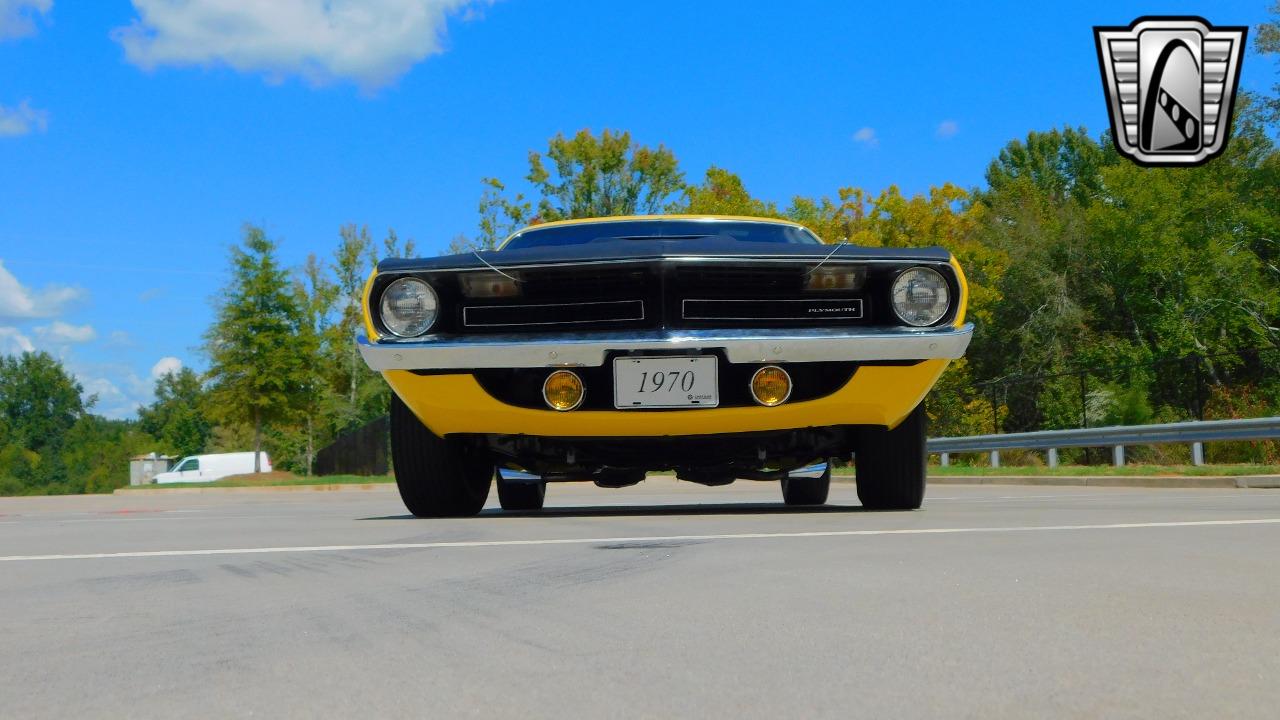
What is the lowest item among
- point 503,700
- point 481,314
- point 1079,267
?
point 503,700

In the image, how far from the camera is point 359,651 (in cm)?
267

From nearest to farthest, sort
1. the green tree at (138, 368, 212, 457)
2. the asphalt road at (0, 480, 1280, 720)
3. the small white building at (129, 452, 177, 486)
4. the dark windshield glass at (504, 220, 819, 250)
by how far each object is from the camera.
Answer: the asphalt road at (0, 480, 1280, 720) → the dark windshield glass at (504, 220, 819, 250) → the small white building at (129, 452, 177, 486) → the green tree at (138, 368, 212, 457)

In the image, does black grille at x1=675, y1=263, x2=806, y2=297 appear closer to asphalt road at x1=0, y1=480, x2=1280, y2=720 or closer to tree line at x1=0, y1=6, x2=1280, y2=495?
asphalt road at x1=0, y1=480, x2=1280, y2=720

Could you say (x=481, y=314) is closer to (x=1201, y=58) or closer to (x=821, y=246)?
(x=821, y=246)

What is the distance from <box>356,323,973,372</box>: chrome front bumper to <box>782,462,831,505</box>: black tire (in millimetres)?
3052

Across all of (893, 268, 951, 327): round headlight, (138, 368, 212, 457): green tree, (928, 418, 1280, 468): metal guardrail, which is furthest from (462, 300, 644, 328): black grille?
(138, 368, 212, 457): green tree

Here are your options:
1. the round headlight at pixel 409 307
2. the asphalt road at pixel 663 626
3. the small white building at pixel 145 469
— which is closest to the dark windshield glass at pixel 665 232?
the round headlight at pixel 409 307

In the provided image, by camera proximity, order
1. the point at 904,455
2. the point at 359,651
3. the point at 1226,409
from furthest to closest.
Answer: the point at 1226,409, the point at 904,455, the point at 359,651

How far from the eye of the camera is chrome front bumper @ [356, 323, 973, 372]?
549 centimetres

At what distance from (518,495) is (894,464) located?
280 cm

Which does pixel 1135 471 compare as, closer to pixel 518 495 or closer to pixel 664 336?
pixel 518 495

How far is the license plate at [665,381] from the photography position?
18.2 feet

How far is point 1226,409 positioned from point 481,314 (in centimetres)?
1896

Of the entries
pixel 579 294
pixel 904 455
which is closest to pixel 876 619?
pixel 579 294
